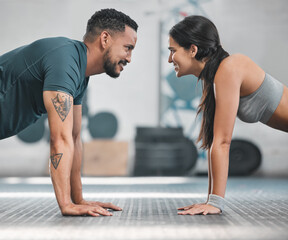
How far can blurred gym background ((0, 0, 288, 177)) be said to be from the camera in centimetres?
522

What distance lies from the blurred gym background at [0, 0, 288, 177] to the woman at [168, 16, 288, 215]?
340 cm

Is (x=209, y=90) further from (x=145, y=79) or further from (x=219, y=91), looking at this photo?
(x=145, y=79)

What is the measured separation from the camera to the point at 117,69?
68.8 inches

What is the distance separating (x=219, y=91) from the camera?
1543 millimetres

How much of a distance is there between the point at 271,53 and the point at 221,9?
1026 millimetres

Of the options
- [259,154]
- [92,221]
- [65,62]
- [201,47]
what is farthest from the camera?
[259,154]

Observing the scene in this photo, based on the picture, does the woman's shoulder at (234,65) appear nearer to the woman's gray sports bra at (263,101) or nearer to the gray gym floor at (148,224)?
the woman's gray sports bra at (263,101)

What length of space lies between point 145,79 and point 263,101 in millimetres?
3797

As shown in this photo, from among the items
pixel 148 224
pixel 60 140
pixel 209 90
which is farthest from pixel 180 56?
pixel 148 224

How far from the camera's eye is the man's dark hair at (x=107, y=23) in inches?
66.9

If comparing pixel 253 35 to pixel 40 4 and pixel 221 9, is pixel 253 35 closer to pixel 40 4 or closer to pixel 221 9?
pixel 221 9

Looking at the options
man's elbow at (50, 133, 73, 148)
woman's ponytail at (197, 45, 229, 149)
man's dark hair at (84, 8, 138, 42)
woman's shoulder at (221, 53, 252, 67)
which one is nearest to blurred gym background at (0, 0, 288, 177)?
woman's ponytail at (197, 45, 229, 149)

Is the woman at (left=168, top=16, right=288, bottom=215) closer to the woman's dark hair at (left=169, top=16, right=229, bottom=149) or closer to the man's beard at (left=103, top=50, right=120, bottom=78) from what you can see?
the woman's dark hair at (left=169, top=16, right=229, bottom=149)

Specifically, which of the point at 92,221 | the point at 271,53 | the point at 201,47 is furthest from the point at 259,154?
the point at 92,221
